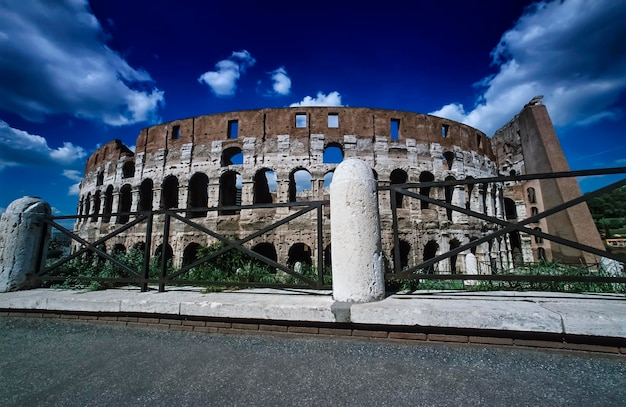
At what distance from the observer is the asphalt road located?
1.54m

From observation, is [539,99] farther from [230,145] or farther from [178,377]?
[178,377]

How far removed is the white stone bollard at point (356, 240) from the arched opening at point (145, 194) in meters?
16.5

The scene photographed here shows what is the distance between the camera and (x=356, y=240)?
259 centimetres

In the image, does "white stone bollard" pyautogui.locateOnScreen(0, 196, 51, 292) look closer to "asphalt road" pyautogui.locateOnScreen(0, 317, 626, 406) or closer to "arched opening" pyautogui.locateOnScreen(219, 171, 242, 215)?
"asphalt road" pyautogui.locateOnScreen(0, 317, 626, 406)

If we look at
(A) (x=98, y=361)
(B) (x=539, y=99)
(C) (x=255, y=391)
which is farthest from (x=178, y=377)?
(B) (x=539, y=99)

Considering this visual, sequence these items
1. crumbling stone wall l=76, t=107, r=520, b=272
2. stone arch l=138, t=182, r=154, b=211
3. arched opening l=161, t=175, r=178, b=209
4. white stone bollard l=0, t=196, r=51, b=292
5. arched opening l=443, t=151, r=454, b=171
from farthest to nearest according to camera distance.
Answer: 1. arched opening l=443, t=151, r=454, b=171
2. stone arch l=138, t=182, r=154, b=211
3. arched opening l=161, t=175, r=178, b=209
4. crumbling stone wall l=76, t=107, r=520, b=272
5. white stone bollard l=0, t=196, r=51, b=292

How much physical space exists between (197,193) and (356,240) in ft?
51.2

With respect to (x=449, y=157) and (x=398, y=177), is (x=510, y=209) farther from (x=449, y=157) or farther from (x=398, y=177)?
(x=398, y=177)

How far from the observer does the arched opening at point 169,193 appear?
607 inches

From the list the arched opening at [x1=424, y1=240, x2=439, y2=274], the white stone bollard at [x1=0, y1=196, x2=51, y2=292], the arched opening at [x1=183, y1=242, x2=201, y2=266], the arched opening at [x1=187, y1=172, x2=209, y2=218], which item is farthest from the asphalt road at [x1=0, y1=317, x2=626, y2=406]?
the arched opening at [x1=424, y1=240, x2=439, y2=274]

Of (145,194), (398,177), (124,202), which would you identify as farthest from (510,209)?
(124,202)

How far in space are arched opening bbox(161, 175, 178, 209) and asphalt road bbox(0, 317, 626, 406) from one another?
46.8 ft

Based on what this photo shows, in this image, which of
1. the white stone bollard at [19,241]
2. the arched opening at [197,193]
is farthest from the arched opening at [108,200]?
the white stone bollard at [19,241]

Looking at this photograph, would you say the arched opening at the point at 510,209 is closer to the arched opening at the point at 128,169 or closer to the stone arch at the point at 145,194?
the stone arch at the point at 145,194
